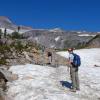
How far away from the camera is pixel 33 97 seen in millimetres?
22906

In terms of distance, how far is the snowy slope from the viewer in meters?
23.2

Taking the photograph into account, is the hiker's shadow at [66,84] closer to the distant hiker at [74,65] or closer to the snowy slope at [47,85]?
the snowy slope at [47,85]

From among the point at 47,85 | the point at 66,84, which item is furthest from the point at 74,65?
the point at 47,85

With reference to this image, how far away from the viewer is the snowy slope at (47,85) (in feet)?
76.3

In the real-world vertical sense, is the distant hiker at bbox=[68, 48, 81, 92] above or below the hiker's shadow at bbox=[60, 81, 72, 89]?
above

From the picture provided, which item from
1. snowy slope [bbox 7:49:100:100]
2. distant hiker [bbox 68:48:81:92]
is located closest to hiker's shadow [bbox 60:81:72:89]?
snowy slope [bbox 7:49:100:100]

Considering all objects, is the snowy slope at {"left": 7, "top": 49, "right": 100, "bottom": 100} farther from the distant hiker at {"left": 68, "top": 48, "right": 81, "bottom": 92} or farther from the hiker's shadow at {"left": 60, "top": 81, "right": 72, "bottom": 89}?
the distant hiker at {"left": 68, "top": 48, "right": 81, "bottom": 92}

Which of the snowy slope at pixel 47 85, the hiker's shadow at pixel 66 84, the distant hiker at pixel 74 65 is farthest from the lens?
the hiker's shadow at pixel 66 84

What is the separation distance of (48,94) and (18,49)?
1401 cm

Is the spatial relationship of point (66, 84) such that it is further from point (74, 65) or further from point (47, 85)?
point (74, 65)

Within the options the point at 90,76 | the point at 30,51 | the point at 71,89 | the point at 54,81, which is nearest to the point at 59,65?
the point at 30,51

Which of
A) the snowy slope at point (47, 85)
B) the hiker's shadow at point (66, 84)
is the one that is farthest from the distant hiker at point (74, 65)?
the hiker's shadow at point (66, 84)

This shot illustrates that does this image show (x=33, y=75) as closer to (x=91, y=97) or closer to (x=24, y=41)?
(x=91, y=97)

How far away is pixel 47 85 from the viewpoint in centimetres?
2597
